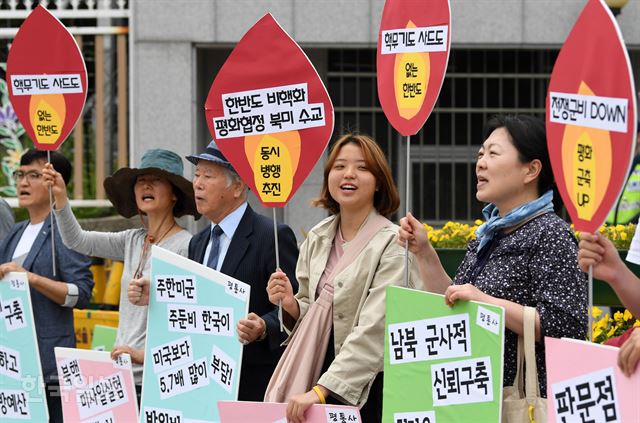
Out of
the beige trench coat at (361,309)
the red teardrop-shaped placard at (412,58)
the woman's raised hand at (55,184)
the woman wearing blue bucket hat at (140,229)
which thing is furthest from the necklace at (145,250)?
the red teardrop-shaped placard at (412,58)

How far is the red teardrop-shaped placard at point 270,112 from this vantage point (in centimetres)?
455

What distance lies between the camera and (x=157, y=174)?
17.7 ft

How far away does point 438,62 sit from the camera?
418 cm

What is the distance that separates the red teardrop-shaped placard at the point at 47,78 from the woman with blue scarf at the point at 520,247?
2.53 m

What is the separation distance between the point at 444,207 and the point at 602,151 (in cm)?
890

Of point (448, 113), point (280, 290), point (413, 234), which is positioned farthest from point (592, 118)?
point (448, 113)

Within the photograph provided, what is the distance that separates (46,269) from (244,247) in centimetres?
147

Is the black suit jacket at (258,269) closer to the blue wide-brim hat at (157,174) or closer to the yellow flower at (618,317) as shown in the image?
the blue wide-brim hat at (157,174)

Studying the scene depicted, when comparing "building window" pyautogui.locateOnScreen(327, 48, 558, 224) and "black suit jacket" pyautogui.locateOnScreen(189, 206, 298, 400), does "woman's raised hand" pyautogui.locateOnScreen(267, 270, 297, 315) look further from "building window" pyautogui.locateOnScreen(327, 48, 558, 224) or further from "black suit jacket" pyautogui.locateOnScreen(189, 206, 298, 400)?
"building window" pyautogui.locateOnScreen(327, 48, 558, 224)

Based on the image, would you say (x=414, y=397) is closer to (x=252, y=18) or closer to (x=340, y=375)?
(x=340, y=375)

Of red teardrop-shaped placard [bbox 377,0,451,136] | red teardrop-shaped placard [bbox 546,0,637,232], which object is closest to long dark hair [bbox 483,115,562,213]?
red teardrop-shaped placard [bbox 546,0,637,232]

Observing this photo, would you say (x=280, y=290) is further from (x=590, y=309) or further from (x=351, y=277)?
(x=590, y=309)

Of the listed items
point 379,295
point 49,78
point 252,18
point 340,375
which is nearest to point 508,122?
point 379,295

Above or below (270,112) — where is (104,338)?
below
